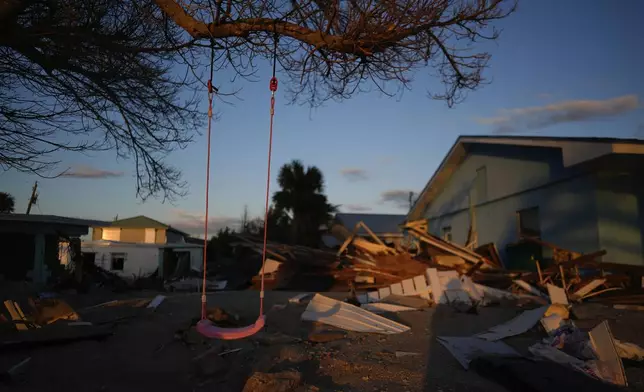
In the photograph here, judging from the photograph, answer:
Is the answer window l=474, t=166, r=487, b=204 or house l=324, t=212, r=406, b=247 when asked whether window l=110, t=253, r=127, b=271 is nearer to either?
house l=324, t=212, r=406, b=247

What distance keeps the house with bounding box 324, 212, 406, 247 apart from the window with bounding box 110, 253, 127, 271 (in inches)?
599

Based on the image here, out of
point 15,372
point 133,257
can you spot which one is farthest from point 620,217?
point 133,257

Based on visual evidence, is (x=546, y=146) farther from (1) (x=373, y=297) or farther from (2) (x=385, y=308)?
(2) (x=385, y=308)

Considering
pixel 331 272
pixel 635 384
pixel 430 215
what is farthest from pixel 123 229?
pixel 635 384

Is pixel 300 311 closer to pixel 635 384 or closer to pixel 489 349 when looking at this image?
pixel 489 349

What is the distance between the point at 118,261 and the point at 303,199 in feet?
47.1

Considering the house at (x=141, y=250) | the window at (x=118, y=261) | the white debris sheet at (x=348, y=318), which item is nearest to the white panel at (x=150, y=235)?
the house at (x=141, y=250)

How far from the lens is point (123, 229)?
44.3 m

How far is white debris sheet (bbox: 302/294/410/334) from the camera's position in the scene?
26.8ft

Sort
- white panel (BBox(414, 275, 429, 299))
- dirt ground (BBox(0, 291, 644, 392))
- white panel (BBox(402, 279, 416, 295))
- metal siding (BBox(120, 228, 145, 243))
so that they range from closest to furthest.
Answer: dirt ground (BBox(0, 291, 644, 392))
white panel (BBox(414, 275, 429, 299))
white panel (BBox(402, 279, 416, 295))
metal siding (BBox(120, 228, 145, 243))

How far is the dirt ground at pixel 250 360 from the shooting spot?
5.25m

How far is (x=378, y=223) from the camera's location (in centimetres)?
4572

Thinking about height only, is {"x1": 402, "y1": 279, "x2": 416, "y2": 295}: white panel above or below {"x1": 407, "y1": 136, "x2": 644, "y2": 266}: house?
below

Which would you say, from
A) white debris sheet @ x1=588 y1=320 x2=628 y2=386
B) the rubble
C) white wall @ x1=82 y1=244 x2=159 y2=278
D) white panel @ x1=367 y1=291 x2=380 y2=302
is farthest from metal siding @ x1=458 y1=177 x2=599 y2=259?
white wall @ x1=82 y1=244 x2=159 y2=278
